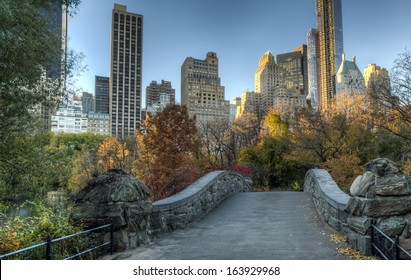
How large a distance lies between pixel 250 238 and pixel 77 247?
302 centimetres

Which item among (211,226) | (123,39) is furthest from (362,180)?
(123,39)

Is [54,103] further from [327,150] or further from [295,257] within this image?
[327,150]

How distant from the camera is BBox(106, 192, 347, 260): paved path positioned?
4809mm

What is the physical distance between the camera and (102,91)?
79.1m

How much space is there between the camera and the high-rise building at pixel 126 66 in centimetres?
1600

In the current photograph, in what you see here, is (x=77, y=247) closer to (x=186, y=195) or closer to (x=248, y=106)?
(x=186, y=195)

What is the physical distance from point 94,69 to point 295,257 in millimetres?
7516

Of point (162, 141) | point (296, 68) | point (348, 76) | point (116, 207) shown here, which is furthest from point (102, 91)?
point (296, 68)

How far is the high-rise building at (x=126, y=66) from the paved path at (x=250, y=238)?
739 cm

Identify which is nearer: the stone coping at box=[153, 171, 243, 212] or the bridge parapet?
the bridge parapet

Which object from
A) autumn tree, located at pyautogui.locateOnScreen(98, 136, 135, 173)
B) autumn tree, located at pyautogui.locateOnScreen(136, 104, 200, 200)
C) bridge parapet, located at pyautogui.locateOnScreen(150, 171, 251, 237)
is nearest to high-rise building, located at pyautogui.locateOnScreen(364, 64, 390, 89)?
autumn tree, located at pyautogui.locateOnScreen(136, 104, 200, 200)

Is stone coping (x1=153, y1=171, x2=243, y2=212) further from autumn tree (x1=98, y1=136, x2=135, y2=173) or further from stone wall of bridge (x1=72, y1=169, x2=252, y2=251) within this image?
autumn tree (x1=98, y1=136, x2=135, y2=173)

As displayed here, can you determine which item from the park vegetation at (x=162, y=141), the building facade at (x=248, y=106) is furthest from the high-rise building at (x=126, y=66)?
the building facade at (x=248, y=106)

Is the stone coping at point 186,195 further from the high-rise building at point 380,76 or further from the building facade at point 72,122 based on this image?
the building facade at point 72,122
